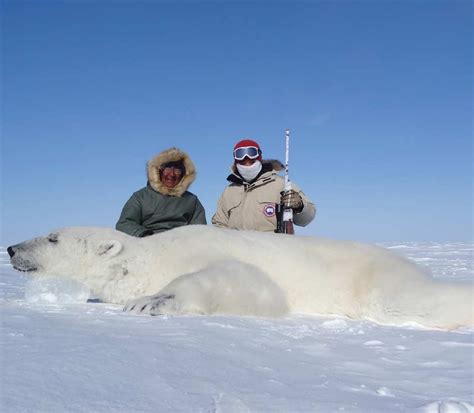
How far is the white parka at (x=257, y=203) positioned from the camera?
24.2 feet

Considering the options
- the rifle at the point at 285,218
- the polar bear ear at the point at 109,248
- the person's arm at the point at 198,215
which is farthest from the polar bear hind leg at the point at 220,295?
the person's arm at the point at 198,215

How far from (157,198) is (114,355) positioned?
17.2 ft

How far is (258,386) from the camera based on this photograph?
75.8 inches

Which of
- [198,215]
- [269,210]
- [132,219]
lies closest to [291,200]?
[269,210]

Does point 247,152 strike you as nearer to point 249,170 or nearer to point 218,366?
point 249,170

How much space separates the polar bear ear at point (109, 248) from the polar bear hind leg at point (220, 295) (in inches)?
38.4

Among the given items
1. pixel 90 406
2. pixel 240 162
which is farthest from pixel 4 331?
pixel 240 162

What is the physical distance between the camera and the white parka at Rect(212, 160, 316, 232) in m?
7.39

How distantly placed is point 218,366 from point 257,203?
538 centimetres

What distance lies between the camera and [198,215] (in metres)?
7.58

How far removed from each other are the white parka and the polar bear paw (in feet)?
12.1

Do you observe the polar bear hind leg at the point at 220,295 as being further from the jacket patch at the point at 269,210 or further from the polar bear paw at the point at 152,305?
the jacket patch at the point at 269,210

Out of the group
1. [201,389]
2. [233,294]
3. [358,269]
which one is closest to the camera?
[201,389]

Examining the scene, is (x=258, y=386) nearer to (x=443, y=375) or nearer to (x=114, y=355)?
(x=114, y=355)
